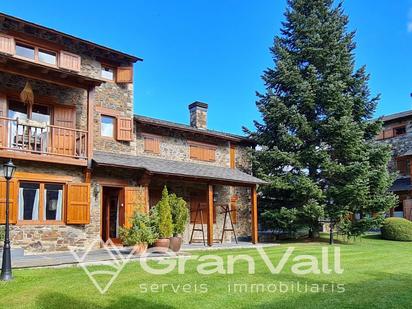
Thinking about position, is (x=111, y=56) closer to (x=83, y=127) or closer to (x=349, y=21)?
(x=83, y=127)

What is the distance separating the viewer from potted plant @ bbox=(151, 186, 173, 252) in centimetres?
1255

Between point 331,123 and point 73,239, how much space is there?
486 inches

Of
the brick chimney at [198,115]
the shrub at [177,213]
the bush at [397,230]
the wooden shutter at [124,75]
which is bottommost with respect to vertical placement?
the bush at [397,230]

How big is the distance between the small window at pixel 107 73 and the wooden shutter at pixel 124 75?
243 mm

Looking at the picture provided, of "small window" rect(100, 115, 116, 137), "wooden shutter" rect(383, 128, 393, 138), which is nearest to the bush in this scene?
"wooden shutter" rect(383, 128, 393, 138)

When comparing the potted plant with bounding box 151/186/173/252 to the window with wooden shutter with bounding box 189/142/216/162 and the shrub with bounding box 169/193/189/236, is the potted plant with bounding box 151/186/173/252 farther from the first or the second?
the window with wooden shutter with bounding box 189/142/216/162

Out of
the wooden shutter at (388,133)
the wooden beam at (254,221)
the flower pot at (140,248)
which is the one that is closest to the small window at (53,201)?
the flower pot at (140,248)

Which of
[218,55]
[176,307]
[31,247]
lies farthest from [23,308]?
[218,55]

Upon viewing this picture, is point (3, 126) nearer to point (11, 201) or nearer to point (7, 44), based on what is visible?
point (11, 201)

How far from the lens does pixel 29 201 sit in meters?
13.1

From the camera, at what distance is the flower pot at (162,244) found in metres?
12.4

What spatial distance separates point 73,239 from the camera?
Answer: 45.1 ft

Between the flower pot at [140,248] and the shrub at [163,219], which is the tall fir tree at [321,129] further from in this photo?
the flower pot at [140,248]

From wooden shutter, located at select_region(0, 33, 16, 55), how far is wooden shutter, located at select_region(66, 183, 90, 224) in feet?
16.5
